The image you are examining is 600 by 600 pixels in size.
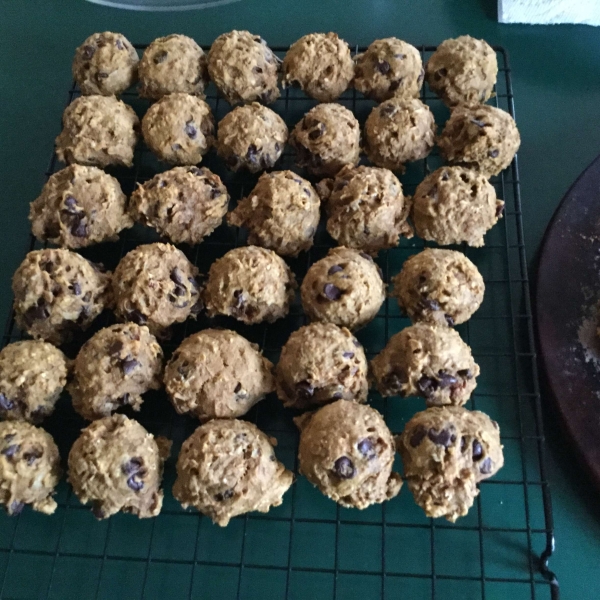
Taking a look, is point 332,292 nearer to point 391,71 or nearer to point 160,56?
point 391,71

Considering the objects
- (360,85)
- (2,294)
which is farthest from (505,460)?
(2,294)

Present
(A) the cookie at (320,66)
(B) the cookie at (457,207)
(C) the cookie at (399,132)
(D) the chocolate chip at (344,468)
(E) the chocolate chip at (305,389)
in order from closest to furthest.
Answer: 1. (D) the chocolate chip at (344,468)
2. (E) the chocolate chip at (305,389)
3. (B) the cookie at (457,207)
4. (C) the cookie at (399,132)
5. (A) the cookie at (320,66)

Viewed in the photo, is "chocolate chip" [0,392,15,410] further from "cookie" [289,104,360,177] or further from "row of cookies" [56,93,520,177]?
"cookie" [289,104,360,177]

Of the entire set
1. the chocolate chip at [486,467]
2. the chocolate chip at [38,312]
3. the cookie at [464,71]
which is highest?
the cookie at [464,71]

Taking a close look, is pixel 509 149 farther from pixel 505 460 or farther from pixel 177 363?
pixel 177 363

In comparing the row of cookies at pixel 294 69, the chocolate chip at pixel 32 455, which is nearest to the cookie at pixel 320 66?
the row of cookies at pixel 294 69

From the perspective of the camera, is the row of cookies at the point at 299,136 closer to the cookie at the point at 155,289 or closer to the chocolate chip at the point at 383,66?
the chocolate chip at the point at 383,66
